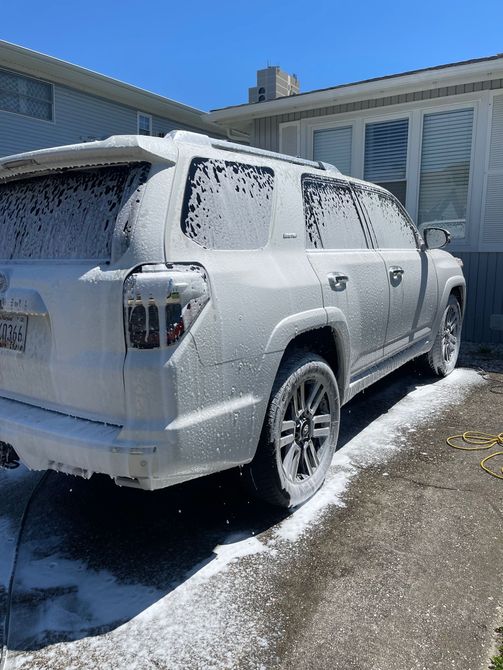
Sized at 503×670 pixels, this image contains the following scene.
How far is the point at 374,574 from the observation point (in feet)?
8.20

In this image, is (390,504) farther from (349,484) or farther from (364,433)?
(364,433)

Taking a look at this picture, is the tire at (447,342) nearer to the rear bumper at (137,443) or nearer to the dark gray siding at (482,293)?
the dark gray siding at (482,293)

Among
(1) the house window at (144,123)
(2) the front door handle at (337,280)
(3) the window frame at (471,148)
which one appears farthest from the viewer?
(1) the house window at (144,123)

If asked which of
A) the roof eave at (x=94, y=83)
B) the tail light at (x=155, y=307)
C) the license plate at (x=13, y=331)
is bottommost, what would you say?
the license plate at (x=13, y=331)

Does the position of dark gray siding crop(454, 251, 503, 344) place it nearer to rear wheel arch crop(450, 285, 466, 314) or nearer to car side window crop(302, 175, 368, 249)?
rear wheel arch crop(450, 285, 466, 314)

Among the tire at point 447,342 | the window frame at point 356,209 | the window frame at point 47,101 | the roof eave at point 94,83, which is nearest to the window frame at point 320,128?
the roof eave at point 94,83

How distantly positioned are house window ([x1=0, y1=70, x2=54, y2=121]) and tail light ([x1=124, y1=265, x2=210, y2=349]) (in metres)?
11.9

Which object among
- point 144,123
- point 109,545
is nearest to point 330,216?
point 109,545

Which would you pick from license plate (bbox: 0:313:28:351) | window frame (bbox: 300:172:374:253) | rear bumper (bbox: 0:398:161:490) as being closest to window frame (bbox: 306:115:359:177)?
window frame (bbox: 300:172:374:253)

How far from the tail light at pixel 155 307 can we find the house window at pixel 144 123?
45.5ft

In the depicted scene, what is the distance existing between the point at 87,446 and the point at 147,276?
0.73 meters

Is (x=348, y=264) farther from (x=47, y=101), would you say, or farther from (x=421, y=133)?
(x=47, y=101)

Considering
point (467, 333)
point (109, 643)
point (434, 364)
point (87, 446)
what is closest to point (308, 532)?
point (109, 643)

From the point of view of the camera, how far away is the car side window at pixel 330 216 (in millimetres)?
3299
